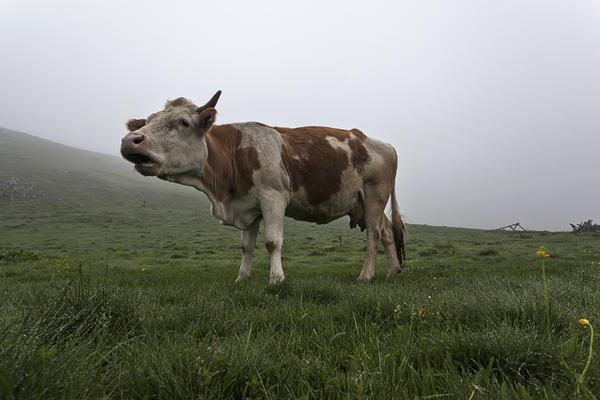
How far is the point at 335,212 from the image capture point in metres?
6.52

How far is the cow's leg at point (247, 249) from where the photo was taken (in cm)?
605

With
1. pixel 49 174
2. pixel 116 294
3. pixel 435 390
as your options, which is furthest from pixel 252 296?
pixel 49 174

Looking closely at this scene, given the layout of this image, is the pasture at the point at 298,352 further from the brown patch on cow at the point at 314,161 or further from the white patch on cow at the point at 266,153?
the brown patch on cow at the point at 314,161

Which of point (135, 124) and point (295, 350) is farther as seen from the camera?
point (135, 124)

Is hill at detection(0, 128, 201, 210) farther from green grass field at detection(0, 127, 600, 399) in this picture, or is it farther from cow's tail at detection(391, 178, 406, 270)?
green grass field at detection(0, 127, 600, 399)

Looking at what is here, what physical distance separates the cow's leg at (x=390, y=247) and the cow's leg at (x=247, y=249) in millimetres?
2744

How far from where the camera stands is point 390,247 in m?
7.26

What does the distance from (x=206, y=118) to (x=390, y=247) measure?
4.68 metres

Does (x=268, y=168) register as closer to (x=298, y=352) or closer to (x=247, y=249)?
(x=247, y=249)

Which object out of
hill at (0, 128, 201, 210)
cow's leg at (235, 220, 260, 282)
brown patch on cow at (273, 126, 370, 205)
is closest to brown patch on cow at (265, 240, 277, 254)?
cow's leg at (235, 220, 260, 282)

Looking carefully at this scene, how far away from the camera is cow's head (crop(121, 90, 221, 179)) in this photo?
4.43 m

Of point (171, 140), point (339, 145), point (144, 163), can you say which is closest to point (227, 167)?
point (171, 140)

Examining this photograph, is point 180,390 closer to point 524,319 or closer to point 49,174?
point 524,319

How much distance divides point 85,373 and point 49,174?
350 feet
